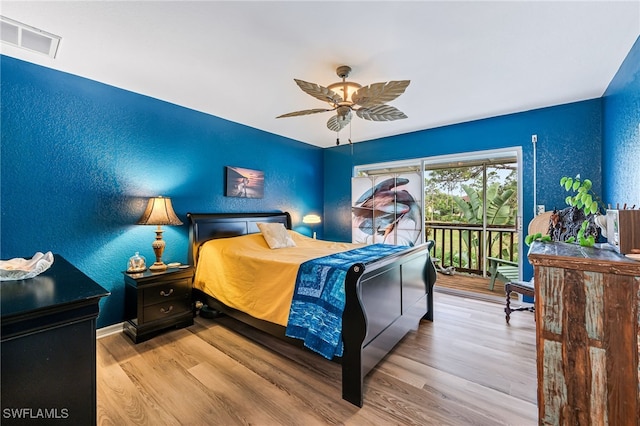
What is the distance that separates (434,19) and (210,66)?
1.86m

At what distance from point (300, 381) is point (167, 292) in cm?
168

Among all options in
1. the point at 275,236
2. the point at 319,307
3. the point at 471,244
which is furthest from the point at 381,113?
the point at 471,244

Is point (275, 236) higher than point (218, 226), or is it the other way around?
point (218, 226)

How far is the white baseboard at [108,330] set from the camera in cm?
263

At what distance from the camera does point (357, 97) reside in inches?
82.3

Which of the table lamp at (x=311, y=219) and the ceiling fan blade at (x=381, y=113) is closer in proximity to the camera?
the ceiling fan blade at (x=381, y=113)

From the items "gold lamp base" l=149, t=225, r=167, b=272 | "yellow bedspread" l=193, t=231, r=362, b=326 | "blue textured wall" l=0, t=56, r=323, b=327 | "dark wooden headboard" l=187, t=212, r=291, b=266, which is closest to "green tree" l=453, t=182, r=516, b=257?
"yellow bedspread" l=193, t=231, r=362, b=326

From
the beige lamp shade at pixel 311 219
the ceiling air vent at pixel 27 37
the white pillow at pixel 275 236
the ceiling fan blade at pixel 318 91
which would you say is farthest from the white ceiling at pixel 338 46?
the beige lamp shade at pixel 311 219

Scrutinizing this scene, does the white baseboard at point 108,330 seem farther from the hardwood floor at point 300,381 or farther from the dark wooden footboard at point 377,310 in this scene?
the dark wooden footboard at point 377,310

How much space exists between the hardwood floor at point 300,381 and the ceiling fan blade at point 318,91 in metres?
2.19

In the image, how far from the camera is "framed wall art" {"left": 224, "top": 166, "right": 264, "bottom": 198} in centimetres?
377

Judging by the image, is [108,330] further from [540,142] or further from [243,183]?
[540,142]

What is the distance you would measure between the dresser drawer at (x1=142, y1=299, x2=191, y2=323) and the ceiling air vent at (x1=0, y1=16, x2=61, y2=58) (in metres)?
2.33

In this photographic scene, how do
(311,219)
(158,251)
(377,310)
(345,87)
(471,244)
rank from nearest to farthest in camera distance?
1. (377,310)
2. (345,87)
3. (158,251)
4. (311,219)
5. (471,244)
